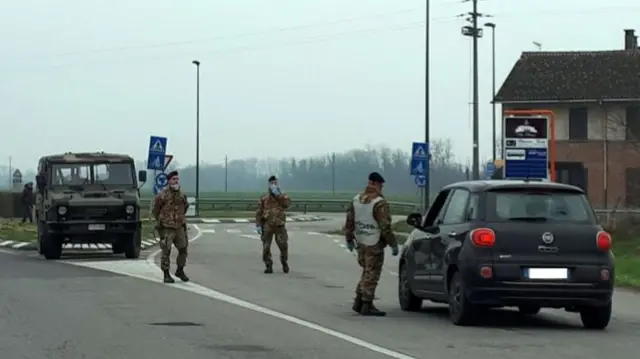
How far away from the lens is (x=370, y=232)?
50.5ft

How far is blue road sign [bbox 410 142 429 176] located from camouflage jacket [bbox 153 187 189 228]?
20639mm

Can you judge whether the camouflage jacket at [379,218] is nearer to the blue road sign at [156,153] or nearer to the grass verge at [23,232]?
the blue road sign at [156,153]

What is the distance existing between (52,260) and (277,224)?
20.9 feet

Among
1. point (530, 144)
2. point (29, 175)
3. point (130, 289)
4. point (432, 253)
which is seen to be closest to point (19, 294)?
point (130, 289)

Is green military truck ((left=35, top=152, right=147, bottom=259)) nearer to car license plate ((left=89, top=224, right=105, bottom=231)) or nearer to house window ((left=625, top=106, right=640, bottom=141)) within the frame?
car license plate ((left=89, top=224, right=105, bottom=231))

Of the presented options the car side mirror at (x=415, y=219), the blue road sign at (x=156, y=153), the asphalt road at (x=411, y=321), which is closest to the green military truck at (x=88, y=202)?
the asphalt road at (x=411, y=321)

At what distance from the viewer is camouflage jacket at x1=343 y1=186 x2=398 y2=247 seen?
1523 cm

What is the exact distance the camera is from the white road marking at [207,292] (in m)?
12.4

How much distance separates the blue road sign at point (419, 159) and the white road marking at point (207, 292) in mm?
11529

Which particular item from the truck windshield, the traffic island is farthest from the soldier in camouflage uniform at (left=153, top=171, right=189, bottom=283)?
the traffic island

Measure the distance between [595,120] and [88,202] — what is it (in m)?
37.2

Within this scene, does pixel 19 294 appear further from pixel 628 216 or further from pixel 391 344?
pixel 628 216

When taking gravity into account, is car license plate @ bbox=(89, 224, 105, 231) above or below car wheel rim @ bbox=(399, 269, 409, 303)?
above

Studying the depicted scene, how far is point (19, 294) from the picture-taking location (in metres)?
18.4
